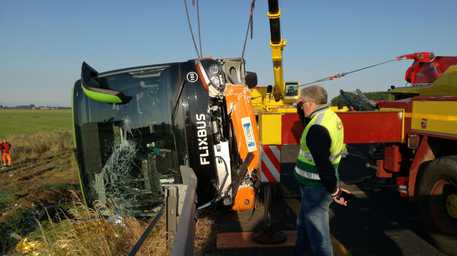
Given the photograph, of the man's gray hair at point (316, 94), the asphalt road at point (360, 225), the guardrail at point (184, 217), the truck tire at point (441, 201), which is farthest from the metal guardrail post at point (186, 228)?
the truck tire at point (441, 201)

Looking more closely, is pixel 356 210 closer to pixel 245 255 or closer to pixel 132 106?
pixel 245 255

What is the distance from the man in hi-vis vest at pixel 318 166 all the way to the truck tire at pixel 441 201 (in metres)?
1.64

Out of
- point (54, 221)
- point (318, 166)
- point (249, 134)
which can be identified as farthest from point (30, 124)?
point (318, 166)

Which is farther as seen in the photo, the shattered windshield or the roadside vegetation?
the shattered windshield

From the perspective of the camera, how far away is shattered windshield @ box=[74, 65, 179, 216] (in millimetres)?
4918

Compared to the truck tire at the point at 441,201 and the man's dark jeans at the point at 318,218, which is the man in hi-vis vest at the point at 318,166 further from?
the truck tire at the point at 441,201

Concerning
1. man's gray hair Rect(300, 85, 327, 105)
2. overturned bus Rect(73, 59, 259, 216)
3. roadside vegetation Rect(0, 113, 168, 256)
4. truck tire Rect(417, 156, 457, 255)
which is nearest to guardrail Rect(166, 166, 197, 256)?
roadside vegetation Rect(0, 113, 168, 256)

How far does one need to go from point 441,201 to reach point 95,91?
419 cm

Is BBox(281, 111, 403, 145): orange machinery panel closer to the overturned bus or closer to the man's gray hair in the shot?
the overturned bus

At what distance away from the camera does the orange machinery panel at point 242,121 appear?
4816 mm

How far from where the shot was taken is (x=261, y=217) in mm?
6199

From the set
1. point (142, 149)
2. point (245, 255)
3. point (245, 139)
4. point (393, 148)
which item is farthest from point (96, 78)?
point (393, 148)

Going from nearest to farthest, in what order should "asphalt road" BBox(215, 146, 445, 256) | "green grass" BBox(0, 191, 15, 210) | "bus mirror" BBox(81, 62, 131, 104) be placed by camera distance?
"bus mirror" BBox(81, 62, 131, 104) → "asphalt road" BBox(215, 146, 445, 256) → "green grass" BBox(0, 191, 15, 210)

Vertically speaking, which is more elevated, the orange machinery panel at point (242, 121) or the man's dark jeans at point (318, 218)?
the orange machinery panel at point (242, 121)
